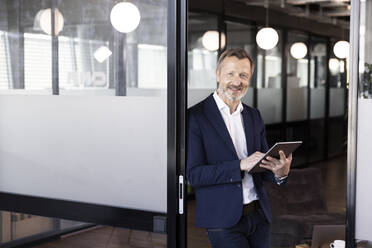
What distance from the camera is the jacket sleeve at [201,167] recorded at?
272 cm

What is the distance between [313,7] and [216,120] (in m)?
8.29

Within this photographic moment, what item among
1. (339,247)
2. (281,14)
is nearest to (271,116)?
(281,14)

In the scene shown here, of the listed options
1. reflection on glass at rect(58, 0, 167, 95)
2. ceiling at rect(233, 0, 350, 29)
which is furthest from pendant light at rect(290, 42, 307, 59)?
reflection on glass at rect(58, 0, 167, 95)

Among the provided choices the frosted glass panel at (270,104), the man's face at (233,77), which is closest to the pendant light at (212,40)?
the frosted glass panel at (270,104)

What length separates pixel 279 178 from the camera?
108 inches

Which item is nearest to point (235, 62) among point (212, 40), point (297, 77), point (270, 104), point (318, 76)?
point (212, 40)

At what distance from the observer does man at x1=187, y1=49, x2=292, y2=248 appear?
270 cm

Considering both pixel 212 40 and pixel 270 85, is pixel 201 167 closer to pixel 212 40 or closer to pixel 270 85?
pixel 212 40

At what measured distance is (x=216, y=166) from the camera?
9.01 feet

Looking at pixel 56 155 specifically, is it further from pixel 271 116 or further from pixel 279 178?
pixel 271 116

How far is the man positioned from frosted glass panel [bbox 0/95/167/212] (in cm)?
22

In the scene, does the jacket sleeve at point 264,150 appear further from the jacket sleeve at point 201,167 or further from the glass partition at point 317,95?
the glass partition at point 317,95

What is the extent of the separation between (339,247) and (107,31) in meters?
1.74

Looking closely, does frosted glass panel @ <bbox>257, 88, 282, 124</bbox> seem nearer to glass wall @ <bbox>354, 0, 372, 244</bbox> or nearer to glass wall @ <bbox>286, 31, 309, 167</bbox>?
glass wall @ <bbox>286, 31, 309, 167</bbox>
